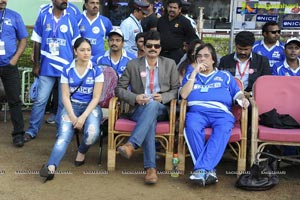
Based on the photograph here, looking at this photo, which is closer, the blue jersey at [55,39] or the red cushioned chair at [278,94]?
the red cushioned chair at [278,94]

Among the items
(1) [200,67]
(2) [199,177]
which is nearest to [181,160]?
(2) [199,177]

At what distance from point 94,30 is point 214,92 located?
2078 millimetres

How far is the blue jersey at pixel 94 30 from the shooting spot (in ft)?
20.7

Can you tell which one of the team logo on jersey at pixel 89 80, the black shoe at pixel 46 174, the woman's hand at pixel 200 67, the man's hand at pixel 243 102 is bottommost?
the black shoe at pixel 46 174

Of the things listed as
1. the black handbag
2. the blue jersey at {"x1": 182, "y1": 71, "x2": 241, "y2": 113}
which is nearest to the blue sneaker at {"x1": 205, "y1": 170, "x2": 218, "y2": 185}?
the black handbag

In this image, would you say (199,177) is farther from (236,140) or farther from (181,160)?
(236,140)

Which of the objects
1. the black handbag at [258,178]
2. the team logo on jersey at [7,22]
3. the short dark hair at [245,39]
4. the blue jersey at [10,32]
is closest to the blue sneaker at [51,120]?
the blue jersey at [10,32]

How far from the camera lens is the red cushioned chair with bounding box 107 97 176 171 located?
4945 mm

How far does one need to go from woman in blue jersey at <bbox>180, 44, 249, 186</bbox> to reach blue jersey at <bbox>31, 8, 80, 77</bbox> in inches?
64.8

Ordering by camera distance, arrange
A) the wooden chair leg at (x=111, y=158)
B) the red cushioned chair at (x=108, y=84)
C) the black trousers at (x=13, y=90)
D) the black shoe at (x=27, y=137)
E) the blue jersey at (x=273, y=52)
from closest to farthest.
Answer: the wooden chair leg at (x=111, y=158) → the red cushioned chair at (x=108, y=84) → the black trousers at (x=13, y=90) → the black shoe at (x=27, y=137) → the blue jersey at (x=273, y=52)

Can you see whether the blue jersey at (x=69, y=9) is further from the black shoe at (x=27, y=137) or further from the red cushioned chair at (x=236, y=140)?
the red cushioned chair at (x=236, y=140)

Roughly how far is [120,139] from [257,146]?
57.3 inches

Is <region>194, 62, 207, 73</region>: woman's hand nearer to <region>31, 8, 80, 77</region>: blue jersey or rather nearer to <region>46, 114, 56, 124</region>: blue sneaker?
<region>31, 8, 80, 77</region>: blue jersey

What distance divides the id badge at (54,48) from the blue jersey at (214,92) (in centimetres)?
188
